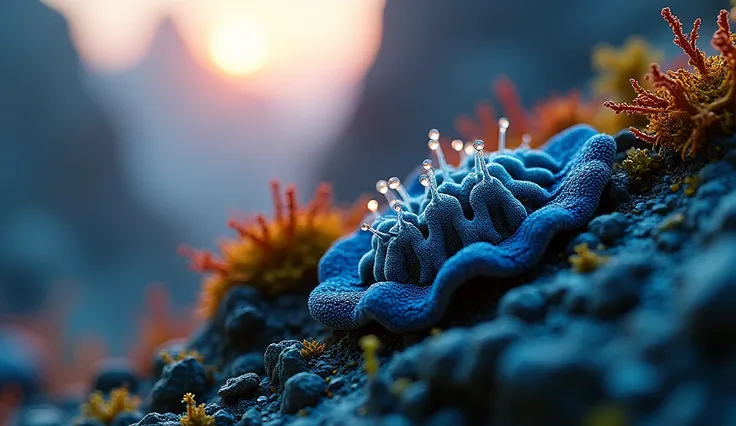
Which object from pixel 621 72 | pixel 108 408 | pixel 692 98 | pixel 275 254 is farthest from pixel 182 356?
pixel 621 72

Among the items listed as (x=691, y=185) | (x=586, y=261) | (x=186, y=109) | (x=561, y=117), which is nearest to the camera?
(x=586, y=261)

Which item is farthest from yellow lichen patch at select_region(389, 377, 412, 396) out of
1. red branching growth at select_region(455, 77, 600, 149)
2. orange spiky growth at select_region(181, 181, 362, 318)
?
red branching growth at select_region(455, 77, 600, 149)

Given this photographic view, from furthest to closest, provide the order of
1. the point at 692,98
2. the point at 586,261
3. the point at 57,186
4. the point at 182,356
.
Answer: the point at 57,186, the point at 182,356, the point at 692,98, the point at 586,261

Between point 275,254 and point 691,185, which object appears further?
point 275,254

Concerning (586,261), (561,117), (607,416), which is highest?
(561,117)

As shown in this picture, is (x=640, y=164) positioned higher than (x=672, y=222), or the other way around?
(x=640, y=164)

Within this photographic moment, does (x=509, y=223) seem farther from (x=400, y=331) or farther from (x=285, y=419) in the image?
(x=285, y=419)

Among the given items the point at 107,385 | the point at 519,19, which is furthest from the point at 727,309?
the point at 519,19

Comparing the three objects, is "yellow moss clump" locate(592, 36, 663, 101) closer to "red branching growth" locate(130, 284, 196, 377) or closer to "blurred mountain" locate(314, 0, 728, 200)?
"red branching growth" locate(130, 284, 196, 377)

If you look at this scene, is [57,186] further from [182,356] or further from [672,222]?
[672,222]
